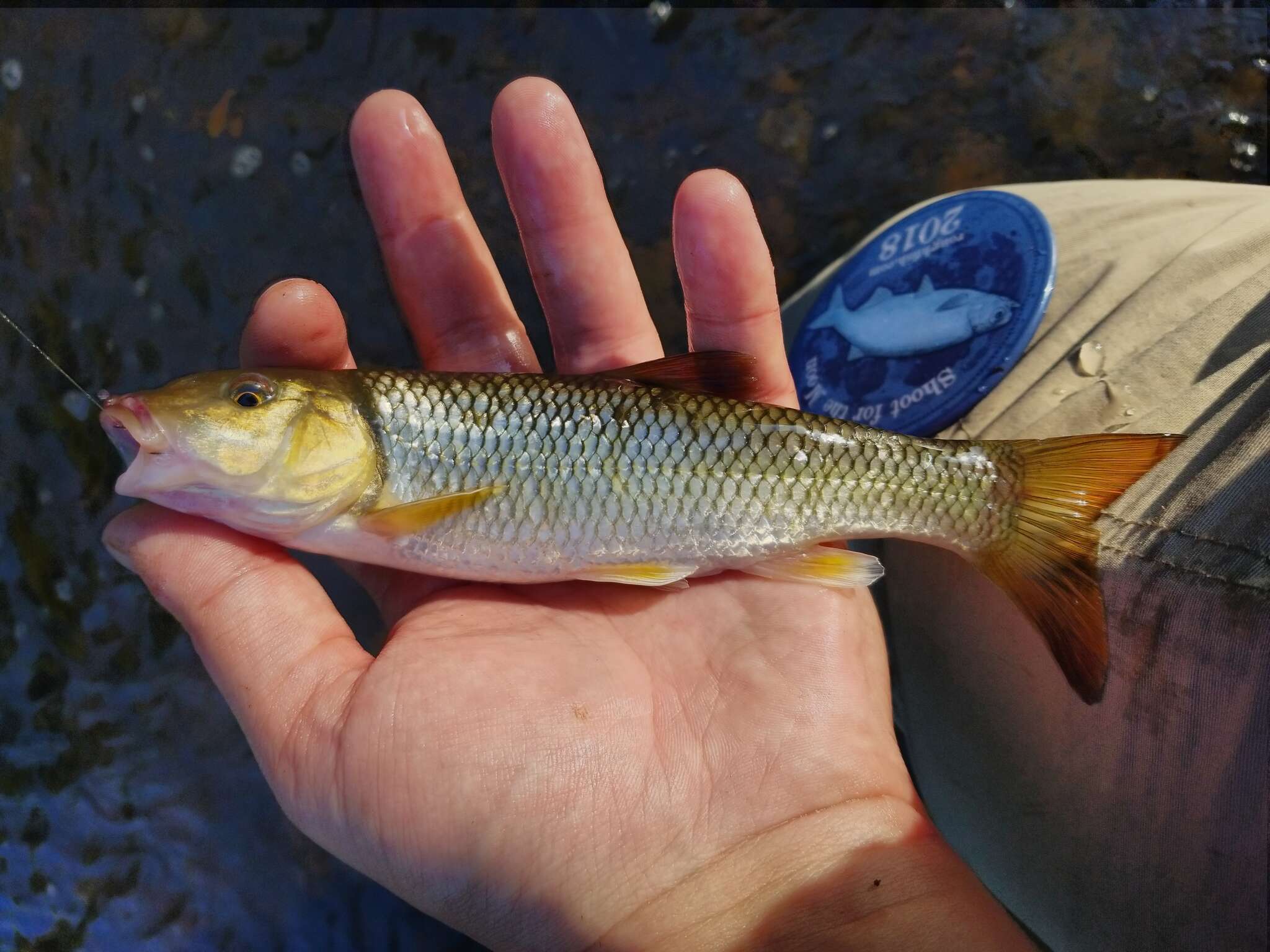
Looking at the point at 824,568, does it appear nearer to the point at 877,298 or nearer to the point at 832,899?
the point at 832,899

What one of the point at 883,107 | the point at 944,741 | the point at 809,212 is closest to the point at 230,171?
the point at 809,212

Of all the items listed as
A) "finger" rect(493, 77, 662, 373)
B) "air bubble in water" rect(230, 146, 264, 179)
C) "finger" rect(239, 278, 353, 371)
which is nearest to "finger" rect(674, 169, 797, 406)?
"finger" rect(493, 77, 662, 373)

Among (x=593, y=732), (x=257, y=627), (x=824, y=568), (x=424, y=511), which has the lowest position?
(x=593, y=732)

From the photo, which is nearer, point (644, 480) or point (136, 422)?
point (136, 422)

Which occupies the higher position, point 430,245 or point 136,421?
point 430,245

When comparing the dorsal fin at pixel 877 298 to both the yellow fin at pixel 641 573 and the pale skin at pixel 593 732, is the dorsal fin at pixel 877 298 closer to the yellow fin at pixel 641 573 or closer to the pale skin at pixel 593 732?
the pale skin at pixel 593 732

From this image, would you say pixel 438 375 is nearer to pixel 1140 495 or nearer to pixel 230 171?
pixel 1140 495

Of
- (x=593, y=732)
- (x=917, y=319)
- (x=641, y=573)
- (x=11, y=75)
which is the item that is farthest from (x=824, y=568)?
(x=11, y=75)
